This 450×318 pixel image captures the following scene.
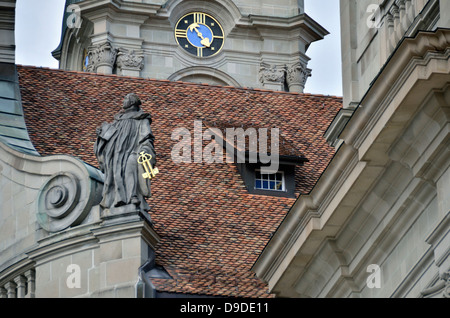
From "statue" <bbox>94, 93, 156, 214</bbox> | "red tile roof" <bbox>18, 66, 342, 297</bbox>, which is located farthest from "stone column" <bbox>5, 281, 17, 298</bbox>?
"red tile roof" <bbox>18, 66, 342, 297</bbox>

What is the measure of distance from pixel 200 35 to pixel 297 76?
3125 millimetres

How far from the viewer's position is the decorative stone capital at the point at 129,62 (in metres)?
54.3

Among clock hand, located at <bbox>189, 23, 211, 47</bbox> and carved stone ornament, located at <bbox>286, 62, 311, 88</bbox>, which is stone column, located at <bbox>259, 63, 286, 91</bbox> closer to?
carved stone ornament, located at <bbox>286, 62, 311, 88</bbox>

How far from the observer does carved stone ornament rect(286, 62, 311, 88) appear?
54.8 metres

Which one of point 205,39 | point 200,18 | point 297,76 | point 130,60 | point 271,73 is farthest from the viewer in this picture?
point 200,18

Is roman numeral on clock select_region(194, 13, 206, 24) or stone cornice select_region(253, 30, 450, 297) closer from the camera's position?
stone cornice select_region(253, 30, 450, 297)

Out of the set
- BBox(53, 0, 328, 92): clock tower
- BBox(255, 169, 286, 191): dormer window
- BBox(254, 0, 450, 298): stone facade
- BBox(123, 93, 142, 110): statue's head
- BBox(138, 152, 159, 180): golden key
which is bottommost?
BBox(254, 0, 450, 298): stone facade

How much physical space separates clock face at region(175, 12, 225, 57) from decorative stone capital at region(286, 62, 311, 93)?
218 centimetres

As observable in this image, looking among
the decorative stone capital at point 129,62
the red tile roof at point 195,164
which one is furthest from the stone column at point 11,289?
the decorative stone capital at point 129,62

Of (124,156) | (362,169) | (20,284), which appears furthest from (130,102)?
(362,169)

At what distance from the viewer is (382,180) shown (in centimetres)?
2878

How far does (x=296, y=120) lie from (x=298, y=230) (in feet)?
38.1

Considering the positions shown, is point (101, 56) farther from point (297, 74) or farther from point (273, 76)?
point (297, 74)
